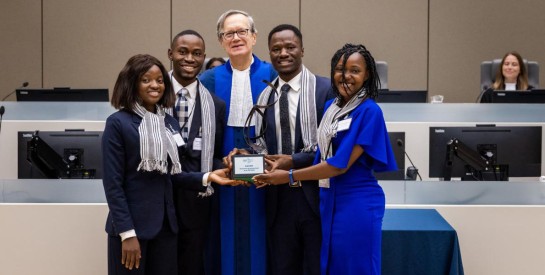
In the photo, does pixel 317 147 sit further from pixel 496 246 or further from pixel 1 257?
pixel 1 257

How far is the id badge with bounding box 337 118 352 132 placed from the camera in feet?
8.68

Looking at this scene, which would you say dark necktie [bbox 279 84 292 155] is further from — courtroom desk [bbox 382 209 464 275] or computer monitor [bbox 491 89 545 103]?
computer monitor [bbox 491 89 545 103]

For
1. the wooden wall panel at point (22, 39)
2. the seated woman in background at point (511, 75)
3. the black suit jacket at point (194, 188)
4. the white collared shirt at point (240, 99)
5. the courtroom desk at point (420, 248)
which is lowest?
the courtroom desk at point (420, 248)

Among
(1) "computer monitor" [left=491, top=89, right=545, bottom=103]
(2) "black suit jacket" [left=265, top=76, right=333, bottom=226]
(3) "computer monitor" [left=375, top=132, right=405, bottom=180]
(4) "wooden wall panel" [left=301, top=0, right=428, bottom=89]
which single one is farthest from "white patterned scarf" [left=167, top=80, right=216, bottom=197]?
(4) "wooden wall panel" [left=301, top=0, right=428, bottom=89]

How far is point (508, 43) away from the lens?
9.11 m

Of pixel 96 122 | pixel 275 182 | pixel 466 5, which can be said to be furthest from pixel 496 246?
pixel 466 5

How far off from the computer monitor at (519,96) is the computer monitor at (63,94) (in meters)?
3.20

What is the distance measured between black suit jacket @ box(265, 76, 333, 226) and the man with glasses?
99 millimetres

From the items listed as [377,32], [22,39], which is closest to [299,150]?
[377,32]

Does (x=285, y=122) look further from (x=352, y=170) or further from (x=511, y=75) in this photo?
(x=511, y=75)

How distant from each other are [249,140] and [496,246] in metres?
1.26

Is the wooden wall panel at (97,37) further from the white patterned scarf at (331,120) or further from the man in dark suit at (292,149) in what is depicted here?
the white patterned scarf at (331,120)

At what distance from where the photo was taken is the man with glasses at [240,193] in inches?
121

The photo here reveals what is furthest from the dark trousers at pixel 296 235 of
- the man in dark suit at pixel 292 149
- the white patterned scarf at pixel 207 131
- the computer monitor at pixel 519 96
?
the computer monitor at pixel 519 96
